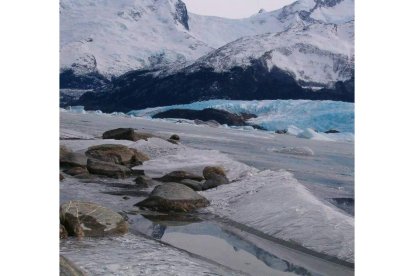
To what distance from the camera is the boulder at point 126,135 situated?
4121 millimetres

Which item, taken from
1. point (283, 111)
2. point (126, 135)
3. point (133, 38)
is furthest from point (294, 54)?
point (126, 135)

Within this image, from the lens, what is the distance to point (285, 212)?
3.97 metres

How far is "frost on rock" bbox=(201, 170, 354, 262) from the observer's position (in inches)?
145

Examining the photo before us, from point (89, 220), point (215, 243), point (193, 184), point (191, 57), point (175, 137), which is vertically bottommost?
point (215, 243)

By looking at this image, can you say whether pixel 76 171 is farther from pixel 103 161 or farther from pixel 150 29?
pixel 150 29

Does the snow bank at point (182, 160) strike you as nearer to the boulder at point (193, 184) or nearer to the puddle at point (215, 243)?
the boulder at point (193, 184)

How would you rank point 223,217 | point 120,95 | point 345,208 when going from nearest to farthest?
point 345,208, point 223,217, point 120,95

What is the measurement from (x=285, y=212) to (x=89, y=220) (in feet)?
4.25

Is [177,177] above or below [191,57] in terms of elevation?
below
